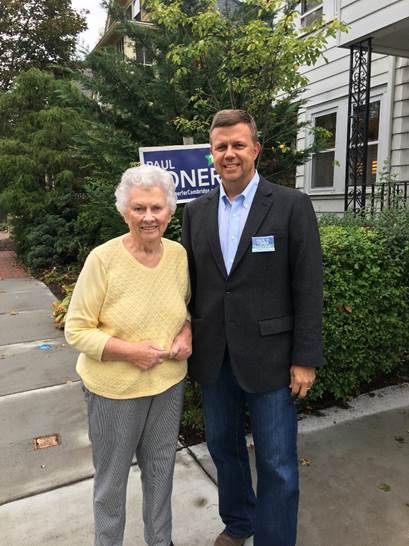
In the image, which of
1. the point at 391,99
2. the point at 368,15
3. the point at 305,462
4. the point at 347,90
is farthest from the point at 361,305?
the point at 347,90

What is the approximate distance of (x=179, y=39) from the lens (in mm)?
6199

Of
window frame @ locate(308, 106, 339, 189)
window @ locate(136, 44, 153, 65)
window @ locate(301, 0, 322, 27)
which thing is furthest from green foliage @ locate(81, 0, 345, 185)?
window @ locate(301, 0, 322, 27)

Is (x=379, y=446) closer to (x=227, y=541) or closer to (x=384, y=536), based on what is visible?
(x=384, y=536)

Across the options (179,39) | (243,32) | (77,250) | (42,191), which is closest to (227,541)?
(243,32)

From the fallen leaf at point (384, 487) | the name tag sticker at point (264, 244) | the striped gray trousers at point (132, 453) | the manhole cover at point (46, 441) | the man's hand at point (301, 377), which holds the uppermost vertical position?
the name tag sticker at point (264, 244)

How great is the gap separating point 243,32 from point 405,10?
3.07 metres

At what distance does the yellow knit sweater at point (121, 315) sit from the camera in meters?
1.72

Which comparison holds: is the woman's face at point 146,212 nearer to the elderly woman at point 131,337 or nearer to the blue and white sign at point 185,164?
the elderly woman at point 131,337

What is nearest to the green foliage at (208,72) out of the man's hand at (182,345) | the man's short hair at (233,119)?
the man's short hair at (233,119)

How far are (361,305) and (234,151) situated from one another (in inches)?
78.8

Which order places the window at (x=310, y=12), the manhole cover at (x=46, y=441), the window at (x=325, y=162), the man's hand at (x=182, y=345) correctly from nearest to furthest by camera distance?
the man's hand at (x=182, y=345), the manhole cover at (x=46, y=441), the window at (x=310, y=12), the window at (x=325, y=162)

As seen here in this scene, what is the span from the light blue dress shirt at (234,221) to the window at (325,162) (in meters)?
7.99

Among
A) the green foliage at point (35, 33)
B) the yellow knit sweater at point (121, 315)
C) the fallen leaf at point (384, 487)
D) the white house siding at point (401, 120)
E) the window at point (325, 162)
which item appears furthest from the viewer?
the green foliage at point (35, 33)

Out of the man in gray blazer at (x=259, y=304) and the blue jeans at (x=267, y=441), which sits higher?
the man in gray blazer at (x=259, y=304)
